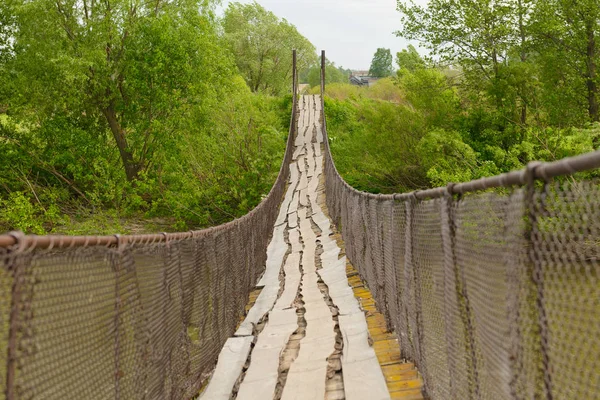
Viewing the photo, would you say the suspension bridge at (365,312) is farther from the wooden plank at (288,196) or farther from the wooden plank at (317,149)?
the wooden plank at (317,149)

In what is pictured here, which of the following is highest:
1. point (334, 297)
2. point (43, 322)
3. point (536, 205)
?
point (536, 205)

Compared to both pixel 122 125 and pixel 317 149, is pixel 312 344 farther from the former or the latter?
pixel 317 149

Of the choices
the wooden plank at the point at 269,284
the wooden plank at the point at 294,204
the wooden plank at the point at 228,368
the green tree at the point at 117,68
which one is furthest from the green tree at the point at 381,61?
the wooden plank at the point at 228,368

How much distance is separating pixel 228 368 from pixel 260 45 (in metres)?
50.0

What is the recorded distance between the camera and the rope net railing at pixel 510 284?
1425 millimetres

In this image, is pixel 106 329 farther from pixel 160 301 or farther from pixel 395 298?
pixel 395 298

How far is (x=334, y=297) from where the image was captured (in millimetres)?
6320

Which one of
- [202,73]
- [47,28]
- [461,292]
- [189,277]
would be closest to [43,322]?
[461,292]

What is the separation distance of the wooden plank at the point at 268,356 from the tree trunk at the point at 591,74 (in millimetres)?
14359

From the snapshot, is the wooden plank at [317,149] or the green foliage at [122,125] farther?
the wooden plank at [317,149]

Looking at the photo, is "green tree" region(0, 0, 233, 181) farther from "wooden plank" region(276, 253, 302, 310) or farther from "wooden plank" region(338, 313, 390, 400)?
"wooden plank" region(338, 313, 390, 400)

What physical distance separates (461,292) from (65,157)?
2069 cm

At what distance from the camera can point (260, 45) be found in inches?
2062

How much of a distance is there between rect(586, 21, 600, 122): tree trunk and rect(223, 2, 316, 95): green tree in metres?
34.3
